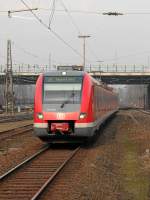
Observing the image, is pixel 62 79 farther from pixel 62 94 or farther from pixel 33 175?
pixel 33 175

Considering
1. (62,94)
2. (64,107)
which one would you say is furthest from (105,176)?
(62,94)

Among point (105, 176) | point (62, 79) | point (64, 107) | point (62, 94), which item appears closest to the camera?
point (105, 176)

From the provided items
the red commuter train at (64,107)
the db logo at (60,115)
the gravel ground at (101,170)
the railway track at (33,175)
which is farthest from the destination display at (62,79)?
the railway track at (33,175)

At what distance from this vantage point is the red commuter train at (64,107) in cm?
1791

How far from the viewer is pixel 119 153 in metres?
17.2

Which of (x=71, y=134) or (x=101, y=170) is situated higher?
(x=71, y=134)

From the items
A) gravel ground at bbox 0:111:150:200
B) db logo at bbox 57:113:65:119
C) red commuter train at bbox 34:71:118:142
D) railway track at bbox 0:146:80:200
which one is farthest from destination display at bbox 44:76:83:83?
railway track at bbox 0:146:80:200

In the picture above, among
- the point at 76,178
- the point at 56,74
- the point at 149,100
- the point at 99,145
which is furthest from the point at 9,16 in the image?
the point at 149,100

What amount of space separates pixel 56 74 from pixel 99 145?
3507mm

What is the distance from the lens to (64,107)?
18.2 metres

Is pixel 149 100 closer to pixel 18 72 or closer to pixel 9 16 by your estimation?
pixel 18 72

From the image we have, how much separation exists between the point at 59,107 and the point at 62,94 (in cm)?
69

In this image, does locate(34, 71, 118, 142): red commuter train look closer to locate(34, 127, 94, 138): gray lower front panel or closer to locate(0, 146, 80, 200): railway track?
locate(34, 127, 94, 138): gray lower front panel

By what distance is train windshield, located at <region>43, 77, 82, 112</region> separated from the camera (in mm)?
18188
